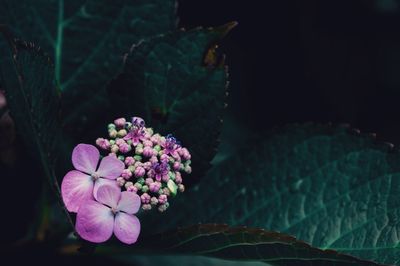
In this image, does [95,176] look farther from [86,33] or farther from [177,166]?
[86,33]

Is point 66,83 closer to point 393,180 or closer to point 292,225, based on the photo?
point 292,225

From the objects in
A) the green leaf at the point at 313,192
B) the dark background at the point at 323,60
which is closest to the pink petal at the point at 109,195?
the green leaf at the point at 313,192

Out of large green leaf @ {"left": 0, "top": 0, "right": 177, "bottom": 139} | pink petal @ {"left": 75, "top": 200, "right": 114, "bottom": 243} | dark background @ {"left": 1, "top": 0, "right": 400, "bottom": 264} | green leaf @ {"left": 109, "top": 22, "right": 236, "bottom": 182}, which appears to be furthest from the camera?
dark background @ {"left": 1, "top": 0, "right": 400, "bottom": 264}

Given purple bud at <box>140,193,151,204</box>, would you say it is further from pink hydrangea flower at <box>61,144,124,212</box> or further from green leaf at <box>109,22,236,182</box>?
green leaf at <box>109,22,236,182</box>

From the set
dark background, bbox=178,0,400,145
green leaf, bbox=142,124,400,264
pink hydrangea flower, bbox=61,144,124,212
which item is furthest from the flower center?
dark background, bbox=178,0,400,145

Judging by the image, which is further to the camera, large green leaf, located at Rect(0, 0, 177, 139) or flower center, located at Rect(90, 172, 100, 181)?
large green leaf, located at Rect(0, 0, 177, 139)
